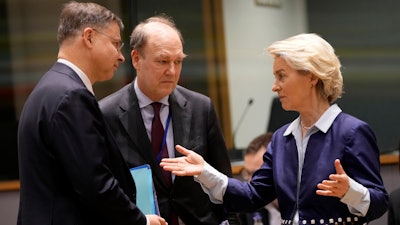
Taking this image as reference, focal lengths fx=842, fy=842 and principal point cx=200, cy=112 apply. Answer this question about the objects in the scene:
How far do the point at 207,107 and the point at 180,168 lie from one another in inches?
21.8

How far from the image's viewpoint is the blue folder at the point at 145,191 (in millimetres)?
3332

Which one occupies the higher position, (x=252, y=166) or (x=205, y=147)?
(x=205, y=147)

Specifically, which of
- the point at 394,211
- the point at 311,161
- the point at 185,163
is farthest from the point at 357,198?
the point at 394,211

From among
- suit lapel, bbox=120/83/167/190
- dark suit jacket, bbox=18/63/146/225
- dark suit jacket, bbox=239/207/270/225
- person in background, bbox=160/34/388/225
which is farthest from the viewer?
dark suit jacket, bbox=239/207/270/225

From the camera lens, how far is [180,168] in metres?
3.29

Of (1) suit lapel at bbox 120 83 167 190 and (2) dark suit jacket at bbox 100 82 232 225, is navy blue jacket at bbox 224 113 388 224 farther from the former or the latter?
(1) suit lapel at bbox 120 83 167 190

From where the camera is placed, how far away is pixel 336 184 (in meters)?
3.00

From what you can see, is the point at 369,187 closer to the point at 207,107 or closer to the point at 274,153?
the point at 274,153

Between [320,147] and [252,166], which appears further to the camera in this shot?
[252,166]

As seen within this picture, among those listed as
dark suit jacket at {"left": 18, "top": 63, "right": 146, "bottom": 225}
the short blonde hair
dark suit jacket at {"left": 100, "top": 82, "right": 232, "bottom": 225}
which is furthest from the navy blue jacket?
dark suit jacket at {"left": 18, "top": 63, "right": 146, "bottom": 225}

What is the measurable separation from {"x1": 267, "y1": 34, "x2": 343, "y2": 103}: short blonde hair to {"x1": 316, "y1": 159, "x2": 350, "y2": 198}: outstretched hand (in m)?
0.39

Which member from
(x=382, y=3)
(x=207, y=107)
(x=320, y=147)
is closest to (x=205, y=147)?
(x=207, y=107)

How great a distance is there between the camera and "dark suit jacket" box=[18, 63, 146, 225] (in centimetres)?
283

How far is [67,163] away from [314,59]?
41.4 inches
